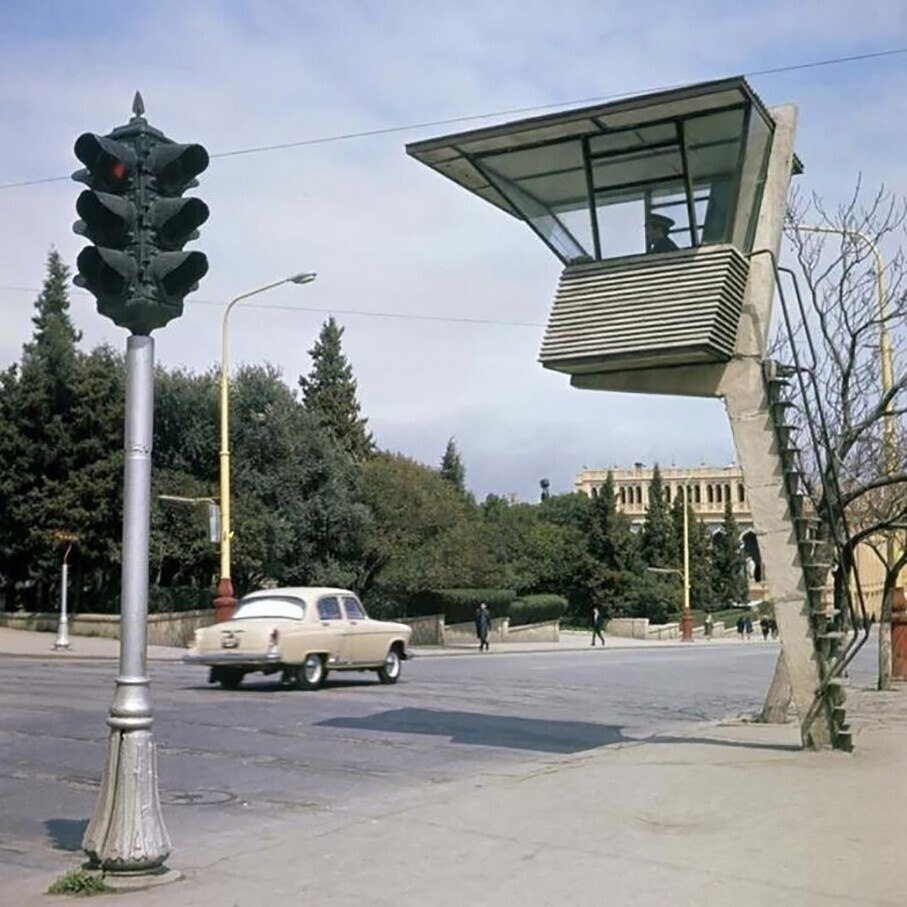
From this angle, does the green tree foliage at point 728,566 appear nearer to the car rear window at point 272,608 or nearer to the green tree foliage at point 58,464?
the green tree foliage at point 58,464

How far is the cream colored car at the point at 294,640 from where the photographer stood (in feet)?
67.0

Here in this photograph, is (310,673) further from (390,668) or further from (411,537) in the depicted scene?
(411,537)

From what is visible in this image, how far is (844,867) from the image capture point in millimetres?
7742

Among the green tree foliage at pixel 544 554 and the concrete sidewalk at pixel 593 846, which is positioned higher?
the green tree foliage at pixel 544 554

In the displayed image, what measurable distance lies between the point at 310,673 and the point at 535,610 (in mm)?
43578

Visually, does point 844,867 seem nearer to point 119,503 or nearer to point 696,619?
point 119,503

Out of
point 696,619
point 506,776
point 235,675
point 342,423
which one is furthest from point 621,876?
point 696,619

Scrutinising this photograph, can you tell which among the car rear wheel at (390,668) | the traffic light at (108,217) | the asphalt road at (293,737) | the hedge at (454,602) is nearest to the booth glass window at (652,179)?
the asphalt road at (293,737)

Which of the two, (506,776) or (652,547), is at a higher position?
(652,547)

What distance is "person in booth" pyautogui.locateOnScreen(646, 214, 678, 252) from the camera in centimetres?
1273

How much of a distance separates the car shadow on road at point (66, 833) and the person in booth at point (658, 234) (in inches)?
283

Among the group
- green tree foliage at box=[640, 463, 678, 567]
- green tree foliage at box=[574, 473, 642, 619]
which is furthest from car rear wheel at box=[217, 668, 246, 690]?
green tree foliage at box=[640, 463, 678, 567]

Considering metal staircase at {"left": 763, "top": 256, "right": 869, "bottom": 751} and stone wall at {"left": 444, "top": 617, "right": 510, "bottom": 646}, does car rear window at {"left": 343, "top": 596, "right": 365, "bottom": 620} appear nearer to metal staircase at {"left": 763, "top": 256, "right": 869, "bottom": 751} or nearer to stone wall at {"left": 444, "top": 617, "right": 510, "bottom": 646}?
metal staircase at {"left": 763, "top": 256, "right": 869, "bottom": 751}

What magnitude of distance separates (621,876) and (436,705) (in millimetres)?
11399
